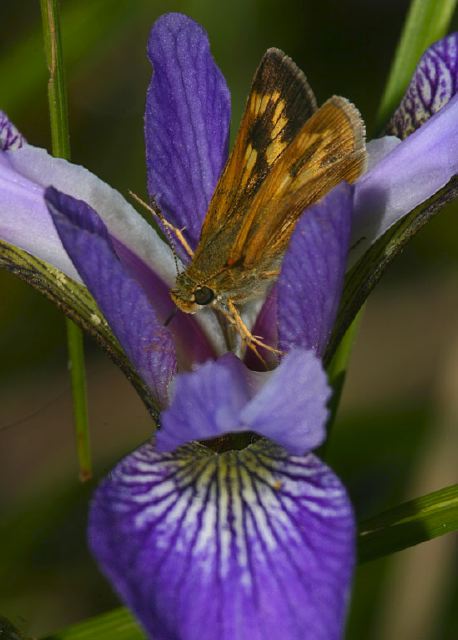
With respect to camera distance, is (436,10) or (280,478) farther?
(436,10)

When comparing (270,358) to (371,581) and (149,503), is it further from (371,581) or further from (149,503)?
(371,581)

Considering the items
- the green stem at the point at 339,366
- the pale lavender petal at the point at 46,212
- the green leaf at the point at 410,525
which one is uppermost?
the pale lavender petal at the point at 46,212

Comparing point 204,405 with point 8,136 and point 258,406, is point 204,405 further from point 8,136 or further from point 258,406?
point 8,136

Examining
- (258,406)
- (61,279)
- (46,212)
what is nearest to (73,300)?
(61,279)

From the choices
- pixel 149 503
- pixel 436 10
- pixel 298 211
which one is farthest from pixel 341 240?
pixel 436 10

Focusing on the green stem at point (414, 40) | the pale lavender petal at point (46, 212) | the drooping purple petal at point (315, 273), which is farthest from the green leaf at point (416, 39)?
the drooping purple petal at point (315, 273)

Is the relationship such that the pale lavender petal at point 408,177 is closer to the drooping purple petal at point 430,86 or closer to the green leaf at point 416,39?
the drooping purple petal at point 430,86
